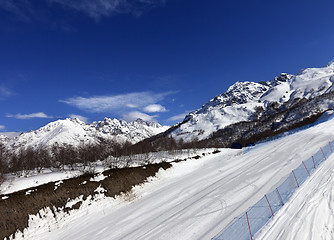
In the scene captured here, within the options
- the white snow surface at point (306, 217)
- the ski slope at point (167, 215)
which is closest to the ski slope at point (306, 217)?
the white snow surface at point (306, 217)

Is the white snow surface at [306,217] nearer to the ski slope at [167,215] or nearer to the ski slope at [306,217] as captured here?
the ski slope at [306,217]

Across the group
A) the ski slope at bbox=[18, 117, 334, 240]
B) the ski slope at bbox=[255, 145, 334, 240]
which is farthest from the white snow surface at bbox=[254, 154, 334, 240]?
the ski slope at bbox=[18, 117, 334, 240]

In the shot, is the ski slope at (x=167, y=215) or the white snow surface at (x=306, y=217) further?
the ski slope at (x=167, y=215)

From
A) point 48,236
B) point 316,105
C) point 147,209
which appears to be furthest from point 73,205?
point 316,105

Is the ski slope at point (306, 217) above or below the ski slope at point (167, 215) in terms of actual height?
below

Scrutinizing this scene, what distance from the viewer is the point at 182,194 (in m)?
21.4

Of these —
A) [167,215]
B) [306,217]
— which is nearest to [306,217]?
[306,217]

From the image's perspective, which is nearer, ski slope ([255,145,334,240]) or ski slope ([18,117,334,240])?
ski slope ([255,145,334,240])

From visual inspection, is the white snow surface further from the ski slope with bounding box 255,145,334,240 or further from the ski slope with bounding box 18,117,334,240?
the ski slope with bounding box 18,117,334,240

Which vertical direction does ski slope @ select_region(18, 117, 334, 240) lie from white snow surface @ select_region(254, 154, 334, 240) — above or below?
above

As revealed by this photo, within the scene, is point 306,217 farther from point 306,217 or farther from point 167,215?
point 167,215

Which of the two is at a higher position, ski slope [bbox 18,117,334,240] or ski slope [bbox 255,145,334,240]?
ski slope [bbox 18,117,334,240]

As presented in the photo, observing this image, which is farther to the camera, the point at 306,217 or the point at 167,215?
the point at 167,215

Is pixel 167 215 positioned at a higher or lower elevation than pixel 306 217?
higher
